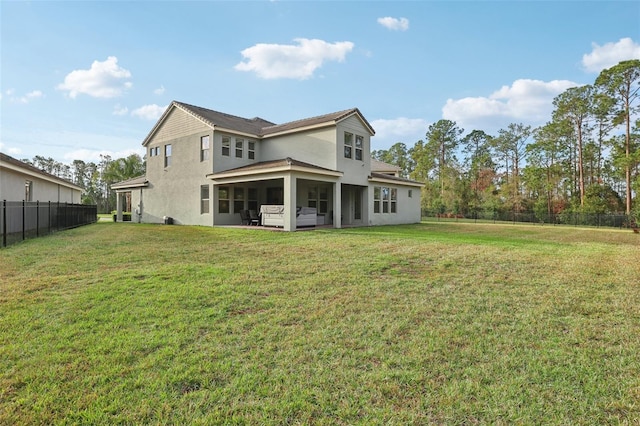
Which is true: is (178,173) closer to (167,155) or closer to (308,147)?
(167,155)

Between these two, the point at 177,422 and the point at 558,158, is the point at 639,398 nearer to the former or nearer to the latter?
the point at 177,422

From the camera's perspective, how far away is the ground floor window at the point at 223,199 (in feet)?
59.2

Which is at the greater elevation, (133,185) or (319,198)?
(133,185)

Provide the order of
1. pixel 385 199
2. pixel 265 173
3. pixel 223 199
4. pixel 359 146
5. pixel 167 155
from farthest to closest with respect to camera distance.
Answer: pixel 167 155, pixel 385 199, pixel 223 199, pixel 359 146, pixel 265 173

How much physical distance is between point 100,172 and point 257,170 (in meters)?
57.6

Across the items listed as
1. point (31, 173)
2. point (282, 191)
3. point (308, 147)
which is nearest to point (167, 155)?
point (31, 173)

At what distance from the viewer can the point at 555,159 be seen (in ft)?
124

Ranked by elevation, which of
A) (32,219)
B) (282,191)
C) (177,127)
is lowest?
(32,219)

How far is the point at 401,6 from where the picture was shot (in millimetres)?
14180

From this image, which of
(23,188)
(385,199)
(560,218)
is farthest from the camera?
(560,218)

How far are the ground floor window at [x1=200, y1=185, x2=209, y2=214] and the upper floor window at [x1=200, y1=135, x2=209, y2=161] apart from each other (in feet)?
5.18

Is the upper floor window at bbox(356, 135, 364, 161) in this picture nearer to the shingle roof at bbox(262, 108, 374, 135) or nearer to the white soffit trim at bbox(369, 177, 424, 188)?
the shingle roof at bbox(262, 108, 374, 135)

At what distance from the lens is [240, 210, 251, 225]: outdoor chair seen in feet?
58.5

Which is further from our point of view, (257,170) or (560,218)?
(560,218)
